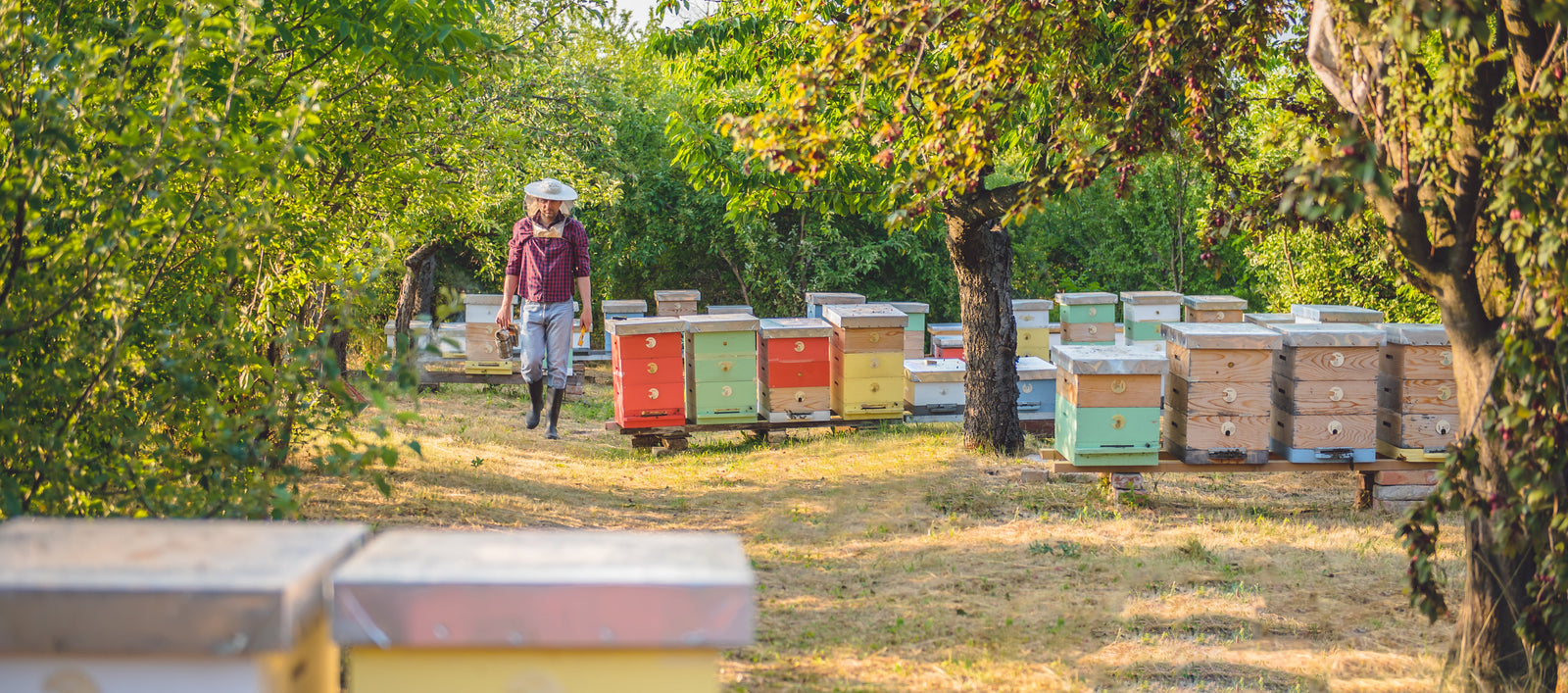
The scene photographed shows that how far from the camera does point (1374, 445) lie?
6570mm

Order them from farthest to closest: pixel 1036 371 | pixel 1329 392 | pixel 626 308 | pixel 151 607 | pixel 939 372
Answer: pixel 626 308 → pixel 939 372 → pixel 1036 371 → pixel 1329 392 → pixel 151 607

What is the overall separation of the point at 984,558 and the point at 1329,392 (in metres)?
2.46

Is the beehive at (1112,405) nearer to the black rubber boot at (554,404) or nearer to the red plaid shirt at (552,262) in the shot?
the red plaid shirt at (552,262)

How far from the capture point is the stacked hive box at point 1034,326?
11.0 m

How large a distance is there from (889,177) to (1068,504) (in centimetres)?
290

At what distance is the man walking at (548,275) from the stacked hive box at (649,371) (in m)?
1.55

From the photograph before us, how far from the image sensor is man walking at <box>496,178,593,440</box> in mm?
6844

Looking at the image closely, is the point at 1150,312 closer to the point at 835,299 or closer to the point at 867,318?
the point at 835,299

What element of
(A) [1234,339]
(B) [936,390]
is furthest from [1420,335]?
(B) [936,390]

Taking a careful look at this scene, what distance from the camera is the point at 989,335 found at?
828 cm

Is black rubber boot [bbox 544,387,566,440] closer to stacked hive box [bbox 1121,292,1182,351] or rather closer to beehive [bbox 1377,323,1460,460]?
beehive [bbox 1377,323,1460,460]

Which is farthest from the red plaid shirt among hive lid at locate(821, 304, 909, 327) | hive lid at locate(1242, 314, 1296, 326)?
hive lid at locate(1242, 314, 1296, 326)

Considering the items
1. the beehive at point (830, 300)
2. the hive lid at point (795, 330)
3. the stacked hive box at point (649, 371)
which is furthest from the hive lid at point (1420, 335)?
the beehive at point (830, 300)

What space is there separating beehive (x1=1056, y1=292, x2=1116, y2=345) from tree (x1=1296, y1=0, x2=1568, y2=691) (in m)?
7.40
